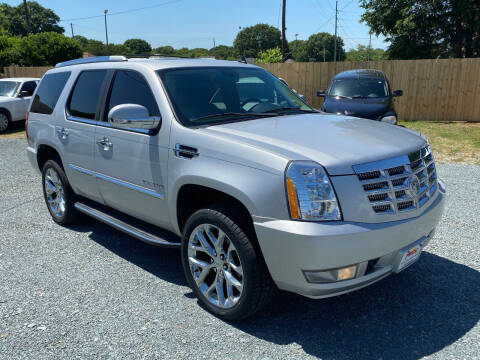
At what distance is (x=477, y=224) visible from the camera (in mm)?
5117

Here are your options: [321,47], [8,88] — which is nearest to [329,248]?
[8,88]

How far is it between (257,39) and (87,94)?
12594cm

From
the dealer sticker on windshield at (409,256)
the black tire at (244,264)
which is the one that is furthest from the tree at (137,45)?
the dealer sticker on windshield at (409,256)

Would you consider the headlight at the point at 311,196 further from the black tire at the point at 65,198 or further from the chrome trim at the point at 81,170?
the black tire at the point at 65,198

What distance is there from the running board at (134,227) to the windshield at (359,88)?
26.0ft

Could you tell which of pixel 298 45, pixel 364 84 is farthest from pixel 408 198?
pixel 298 45

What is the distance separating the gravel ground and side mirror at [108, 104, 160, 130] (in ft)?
4.80

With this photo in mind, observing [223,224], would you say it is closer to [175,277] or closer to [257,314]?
[257,314]

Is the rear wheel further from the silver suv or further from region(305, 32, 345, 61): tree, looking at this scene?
region(305, 32, 345, 61): tree

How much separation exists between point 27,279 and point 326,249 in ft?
9.72

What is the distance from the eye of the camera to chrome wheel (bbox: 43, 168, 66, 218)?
5254mm

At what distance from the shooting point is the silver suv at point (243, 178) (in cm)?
268

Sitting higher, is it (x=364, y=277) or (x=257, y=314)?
(x=364, y=277)

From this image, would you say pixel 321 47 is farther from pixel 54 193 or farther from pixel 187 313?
pixel 187 313
